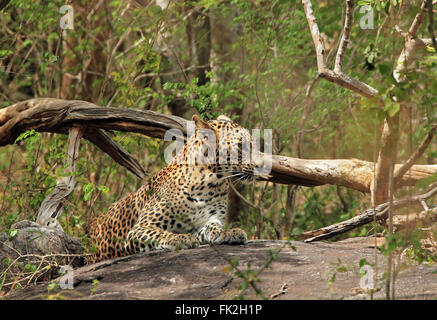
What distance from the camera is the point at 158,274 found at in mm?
5793

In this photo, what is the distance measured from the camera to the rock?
202 inches

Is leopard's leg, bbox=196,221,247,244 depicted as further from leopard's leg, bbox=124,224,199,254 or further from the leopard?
leopard's leg, bbox=124,224,199,254

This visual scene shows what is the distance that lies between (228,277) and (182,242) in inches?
40.5

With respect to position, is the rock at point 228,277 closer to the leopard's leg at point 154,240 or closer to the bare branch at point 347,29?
the leopard's leg at point 154,240

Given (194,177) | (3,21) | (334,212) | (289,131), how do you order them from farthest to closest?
(3,21) → (334,212) → (289,131) → (194,177)

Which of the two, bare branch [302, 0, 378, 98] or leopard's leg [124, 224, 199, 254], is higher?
bare branch [302, 0, 378, 98]

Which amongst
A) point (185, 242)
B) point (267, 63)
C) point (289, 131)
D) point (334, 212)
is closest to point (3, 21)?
point (267, 63)

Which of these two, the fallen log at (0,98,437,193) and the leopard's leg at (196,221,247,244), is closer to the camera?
the leopard's leg at (196,221,247,244)

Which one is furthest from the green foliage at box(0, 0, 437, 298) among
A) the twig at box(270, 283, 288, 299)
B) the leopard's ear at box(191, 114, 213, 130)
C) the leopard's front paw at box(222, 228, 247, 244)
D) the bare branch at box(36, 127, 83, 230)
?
the twig at box(270, 283, 288, 299)

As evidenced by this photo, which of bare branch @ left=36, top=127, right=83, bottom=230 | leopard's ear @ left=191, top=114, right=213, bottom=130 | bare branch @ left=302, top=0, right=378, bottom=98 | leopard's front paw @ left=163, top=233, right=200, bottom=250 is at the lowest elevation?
leopard's front paw @ left=163, top=233, right=200, bottom=250

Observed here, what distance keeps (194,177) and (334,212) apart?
185 inches

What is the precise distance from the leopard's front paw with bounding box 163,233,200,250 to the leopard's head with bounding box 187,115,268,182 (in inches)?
29.7
